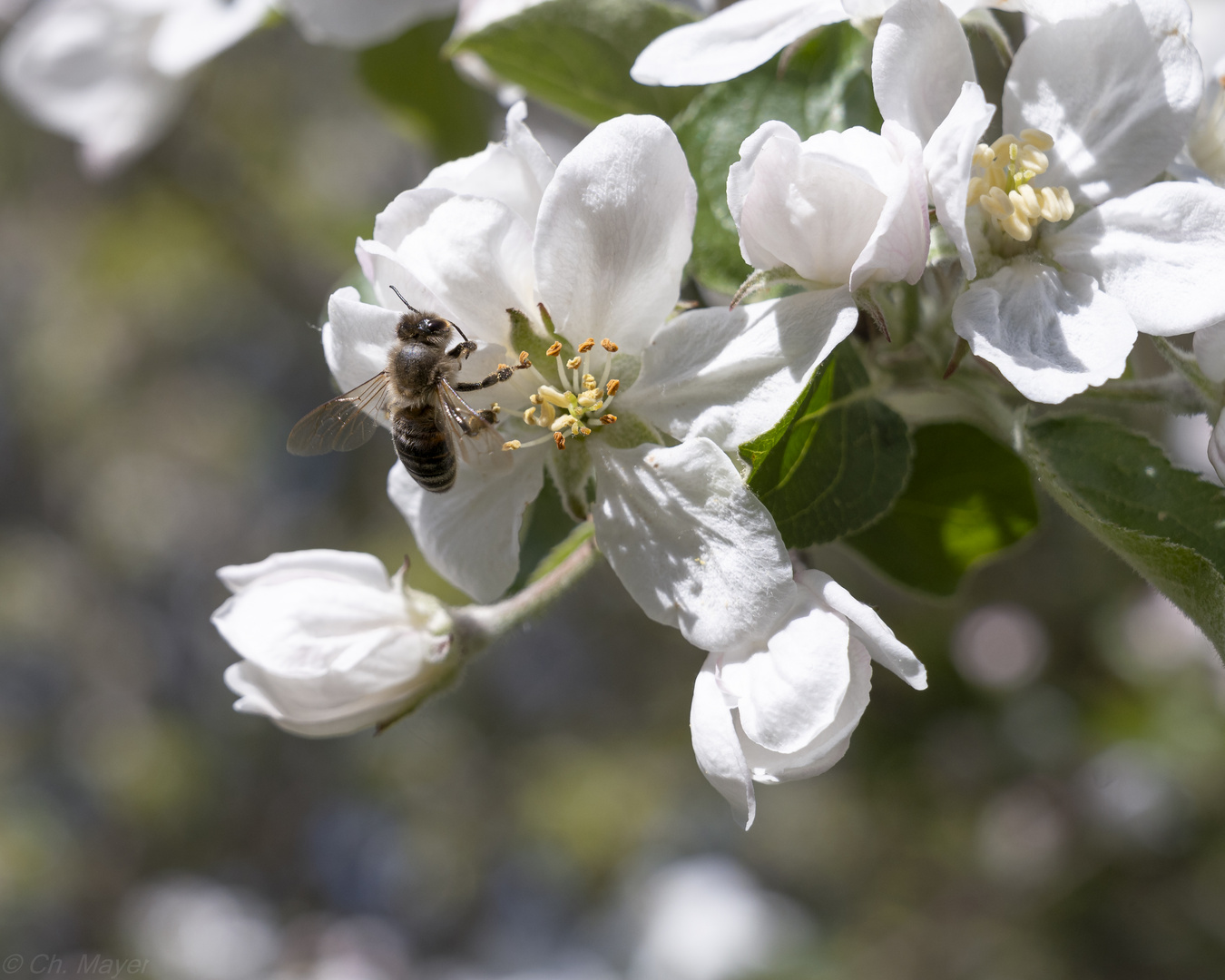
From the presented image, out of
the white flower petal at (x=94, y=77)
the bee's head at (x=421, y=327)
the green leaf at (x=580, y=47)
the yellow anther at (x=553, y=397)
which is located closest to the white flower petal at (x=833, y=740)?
the yellow anther at (x=553, y=397)

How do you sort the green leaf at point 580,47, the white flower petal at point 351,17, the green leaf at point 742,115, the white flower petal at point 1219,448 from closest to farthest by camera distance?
1. the white flower petal at point 1219,448
2. the green leaf at point 742,115
3. the green leaf at point 580,47
4. the white flower petal at point 351,17

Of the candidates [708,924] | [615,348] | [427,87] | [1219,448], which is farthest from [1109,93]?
[708,924]

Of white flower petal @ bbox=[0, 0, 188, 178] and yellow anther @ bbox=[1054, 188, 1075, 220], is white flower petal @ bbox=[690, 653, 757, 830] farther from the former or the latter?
white flower petal @ bbox=[0, 0, 188, 178]

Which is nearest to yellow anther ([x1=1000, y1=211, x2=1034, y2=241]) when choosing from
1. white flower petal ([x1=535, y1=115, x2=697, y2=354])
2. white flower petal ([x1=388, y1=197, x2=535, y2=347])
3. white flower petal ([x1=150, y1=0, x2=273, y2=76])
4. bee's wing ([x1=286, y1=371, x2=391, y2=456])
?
white flower petal ([x1=535, y1=115, x2=697, y2=354])

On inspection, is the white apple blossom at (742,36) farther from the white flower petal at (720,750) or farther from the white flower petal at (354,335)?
the white flower petal at (720,750)

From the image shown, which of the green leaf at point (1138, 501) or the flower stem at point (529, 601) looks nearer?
the green leaf at point (1138, 501)

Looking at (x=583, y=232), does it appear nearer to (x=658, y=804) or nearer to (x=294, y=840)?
(x=658, y=804)
